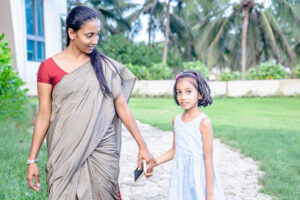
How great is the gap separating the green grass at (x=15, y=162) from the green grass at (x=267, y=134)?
2572 mm

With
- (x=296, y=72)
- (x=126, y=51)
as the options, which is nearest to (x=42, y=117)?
(x=296, y=72)

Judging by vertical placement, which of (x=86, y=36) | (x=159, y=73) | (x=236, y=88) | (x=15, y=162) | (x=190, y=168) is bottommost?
(x=15, y=162)

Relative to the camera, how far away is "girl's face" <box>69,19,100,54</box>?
6.79ft

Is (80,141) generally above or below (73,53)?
below

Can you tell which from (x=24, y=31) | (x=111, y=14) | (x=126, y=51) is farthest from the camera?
(x=111, y=14)

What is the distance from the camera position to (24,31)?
14.4 meters

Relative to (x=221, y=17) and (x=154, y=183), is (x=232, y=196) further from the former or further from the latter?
(x=221, y=17)

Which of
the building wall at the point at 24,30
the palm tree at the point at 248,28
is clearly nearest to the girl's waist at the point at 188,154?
the building wall at the point at 24,30

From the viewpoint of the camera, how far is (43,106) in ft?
6.82

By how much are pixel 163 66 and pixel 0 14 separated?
27.7 ft

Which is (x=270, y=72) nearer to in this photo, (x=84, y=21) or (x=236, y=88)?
(x=236, y=88)

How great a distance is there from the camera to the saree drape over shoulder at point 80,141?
6.57 ft

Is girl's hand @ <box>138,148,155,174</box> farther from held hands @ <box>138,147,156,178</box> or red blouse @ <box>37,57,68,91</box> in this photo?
red blouse @ <box>37,57,68,91</box>

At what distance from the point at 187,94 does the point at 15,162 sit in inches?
123
